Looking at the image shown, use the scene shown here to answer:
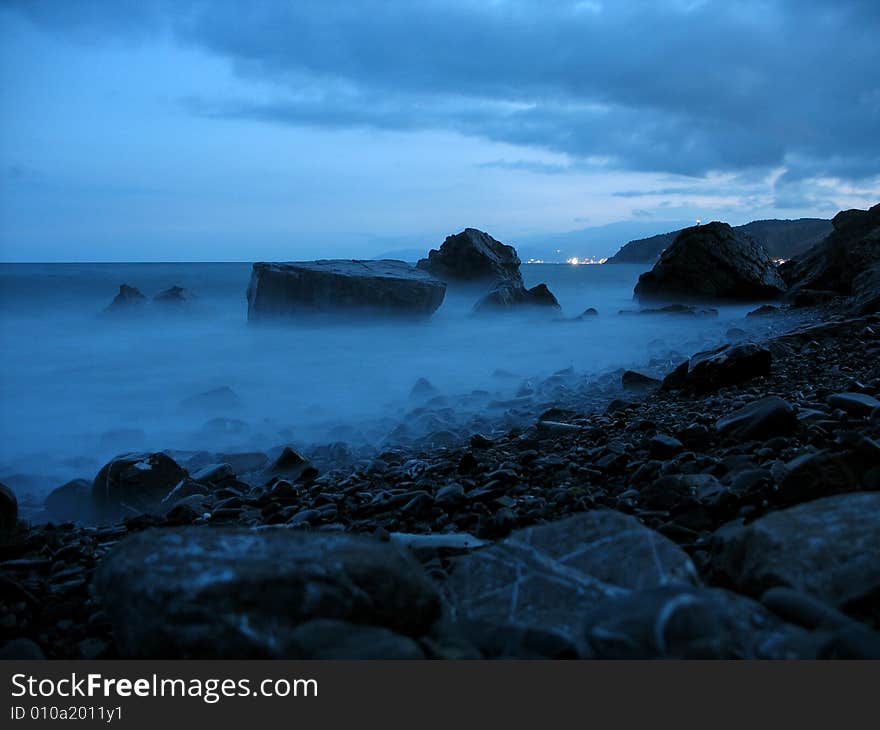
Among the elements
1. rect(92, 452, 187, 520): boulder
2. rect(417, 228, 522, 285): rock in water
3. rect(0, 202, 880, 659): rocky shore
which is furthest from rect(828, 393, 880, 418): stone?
rect(417, 228, 522, 285): rock in water

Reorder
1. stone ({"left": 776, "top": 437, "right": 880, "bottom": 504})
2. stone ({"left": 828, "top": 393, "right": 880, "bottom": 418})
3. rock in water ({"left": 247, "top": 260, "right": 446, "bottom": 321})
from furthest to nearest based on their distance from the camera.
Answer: rock in water ({"left": 247, "top": 260, "right": 446, "bottom": 321}) < stone ({"left": 828, "top": 393, "right": 880, "bottom": 418}) < stone ({"left": 776, "top": 437, "right": 880, "bottom": 504})

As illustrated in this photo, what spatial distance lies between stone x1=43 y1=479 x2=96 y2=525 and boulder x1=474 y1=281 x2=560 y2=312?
13.6m

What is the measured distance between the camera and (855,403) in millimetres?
3492

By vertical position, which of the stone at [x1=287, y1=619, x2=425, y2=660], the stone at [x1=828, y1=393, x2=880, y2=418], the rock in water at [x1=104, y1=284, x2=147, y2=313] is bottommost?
the stone at [x1=287, y1=619, x2=425, y2=660]

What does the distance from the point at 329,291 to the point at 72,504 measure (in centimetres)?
1020

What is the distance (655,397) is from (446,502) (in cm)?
321

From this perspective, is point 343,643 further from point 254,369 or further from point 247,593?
point 254,369

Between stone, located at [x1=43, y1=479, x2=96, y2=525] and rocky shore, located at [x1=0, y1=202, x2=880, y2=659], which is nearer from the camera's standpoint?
rocky shore, located at [x1=0, y1=202, x2=880, y2=659]

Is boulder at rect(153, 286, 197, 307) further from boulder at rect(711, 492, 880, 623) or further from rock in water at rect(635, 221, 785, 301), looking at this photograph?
boulder at rect(711, 492, 880, 623)

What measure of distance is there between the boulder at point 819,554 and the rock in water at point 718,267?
16.5m

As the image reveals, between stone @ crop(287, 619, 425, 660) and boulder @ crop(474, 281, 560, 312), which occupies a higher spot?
boulder @ crop(474, 281, 560, 312)

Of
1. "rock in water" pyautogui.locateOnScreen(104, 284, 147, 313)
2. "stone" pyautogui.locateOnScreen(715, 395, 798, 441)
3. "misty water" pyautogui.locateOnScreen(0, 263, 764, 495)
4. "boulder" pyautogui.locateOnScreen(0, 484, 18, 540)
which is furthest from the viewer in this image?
"rock in water" pyautogui.locateOnScreen(104, 284, 147, 313)

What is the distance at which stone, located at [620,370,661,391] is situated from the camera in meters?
6.39

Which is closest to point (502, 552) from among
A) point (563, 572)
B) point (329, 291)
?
point (563, 572)
